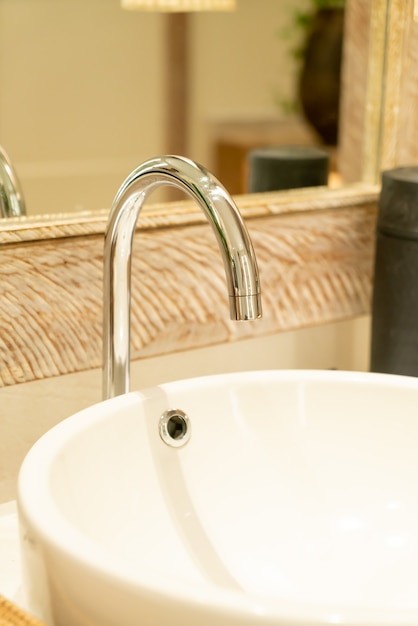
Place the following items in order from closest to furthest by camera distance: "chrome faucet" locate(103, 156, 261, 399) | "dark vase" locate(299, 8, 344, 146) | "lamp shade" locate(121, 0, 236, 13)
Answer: "chrome faucet" locate(103, 156, 261, 399) → "lamp shade" locate(121, 0, 236, 13) → "dark vase" locate(299, 8, 344, 146)

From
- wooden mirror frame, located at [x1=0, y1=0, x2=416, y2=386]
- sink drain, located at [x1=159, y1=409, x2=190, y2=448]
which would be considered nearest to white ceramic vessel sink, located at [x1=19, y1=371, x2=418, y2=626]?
sink drain, located at [x1=159, y1=409, x2=190, y2=448]

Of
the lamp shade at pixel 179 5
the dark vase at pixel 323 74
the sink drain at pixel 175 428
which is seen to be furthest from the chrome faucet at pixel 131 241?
the dark vase at pixel 323 74

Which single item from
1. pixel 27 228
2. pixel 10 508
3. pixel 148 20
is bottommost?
pixel 10 508

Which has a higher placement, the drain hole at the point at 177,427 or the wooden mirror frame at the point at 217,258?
the wooden mirror frame at the point at 217,258

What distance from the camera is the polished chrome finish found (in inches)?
33.2

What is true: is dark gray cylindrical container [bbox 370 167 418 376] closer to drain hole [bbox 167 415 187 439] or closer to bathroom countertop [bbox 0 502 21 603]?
drain hole [bbox 167 415 187 439]

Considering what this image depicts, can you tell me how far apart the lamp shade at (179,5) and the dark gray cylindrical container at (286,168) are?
0.16m

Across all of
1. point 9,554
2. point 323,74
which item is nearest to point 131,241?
point 9,554

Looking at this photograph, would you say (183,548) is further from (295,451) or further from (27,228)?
(27,228)

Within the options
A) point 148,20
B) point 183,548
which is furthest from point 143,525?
point 148,20

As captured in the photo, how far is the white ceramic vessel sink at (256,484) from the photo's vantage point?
0.71m

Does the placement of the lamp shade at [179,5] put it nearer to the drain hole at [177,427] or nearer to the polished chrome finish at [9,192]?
the polished chrome finish at [9,192]

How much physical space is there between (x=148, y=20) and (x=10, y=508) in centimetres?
53

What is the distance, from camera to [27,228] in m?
0.84
